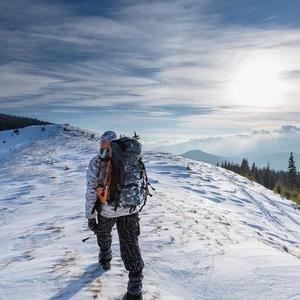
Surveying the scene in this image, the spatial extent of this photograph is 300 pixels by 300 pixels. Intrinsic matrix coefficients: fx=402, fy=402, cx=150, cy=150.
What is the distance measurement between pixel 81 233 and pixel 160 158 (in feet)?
71.3

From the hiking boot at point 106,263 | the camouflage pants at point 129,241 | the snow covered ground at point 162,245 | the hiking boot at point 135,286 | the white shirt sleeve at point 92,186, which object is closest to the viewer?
the hiking boot at point 135,286

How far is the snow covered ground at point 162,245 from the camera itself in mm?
6934

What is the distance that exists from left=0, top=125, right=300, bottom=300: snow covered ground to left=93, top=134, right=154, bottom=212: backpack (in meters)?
1.57

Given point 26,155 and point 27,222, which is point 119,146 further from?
point 26,155

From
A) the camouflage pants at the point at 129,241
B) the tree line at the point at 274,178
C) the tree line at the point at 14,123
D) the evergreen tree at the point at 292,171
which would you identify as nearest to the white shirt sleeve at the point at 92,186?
the camouflage pants at the point at 129,241

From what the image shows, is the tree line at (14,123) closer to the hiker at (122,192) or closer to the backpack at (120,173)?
the hiker at (122,192)

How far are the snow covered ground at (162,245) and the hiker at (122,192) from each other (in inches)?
25.9

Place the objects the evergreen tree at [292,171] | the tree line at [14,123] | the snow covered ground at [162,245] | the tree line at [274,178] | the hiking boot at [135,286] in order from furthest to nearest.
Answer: the tree line at [14,123] < the evergreen tree at [292,171] < the tree line at [274,178] < the snow covered ground at [162,245] < the hiking boot at [135,286]

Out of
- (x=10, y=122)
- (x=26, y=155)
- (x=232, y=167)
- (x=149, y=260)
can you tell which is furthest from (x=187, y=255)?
(x=10, y=122)


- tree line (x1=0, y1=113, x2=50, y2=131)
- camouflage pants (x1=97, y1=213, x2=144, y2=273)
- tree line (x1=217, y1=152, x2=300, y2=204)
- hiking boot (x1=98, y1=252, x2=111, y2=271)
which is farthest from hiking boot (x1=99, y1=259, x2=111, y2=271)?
tree line (x1=0, y1=113, x2=50, y2=131)

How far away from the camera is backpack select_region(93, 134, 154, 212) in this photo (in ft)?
20.5

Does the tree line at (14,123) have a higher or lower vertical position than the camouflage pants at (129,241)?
higher

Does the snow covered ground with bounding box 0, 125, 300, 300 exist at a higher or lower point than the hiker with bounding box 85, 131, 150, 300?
lower

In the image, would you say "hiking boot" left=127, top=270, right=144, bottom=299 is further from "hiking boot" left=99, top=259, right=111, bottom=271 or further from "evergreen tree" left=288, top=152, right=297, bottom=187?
"evergreen tree" left=288, top=152, right=297, bottom=187
